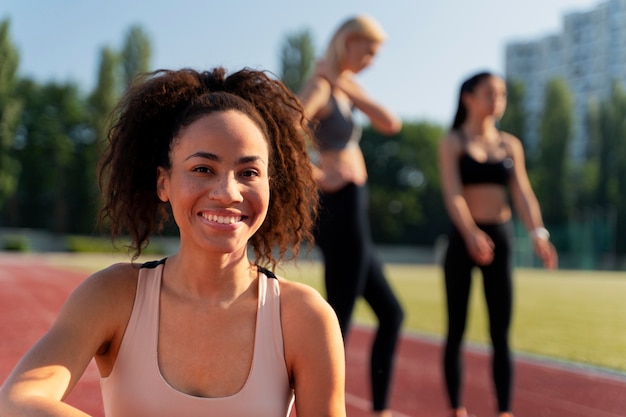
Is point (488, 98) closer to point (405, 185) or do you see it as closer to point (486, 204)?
point (486, 204)

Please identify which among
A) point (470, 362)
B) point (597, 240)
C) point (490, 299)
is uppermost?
point (490, 299)

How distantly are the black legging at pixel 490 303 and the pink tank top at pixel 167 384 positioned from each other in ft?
6.84

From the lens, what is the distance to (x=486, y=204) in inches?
139

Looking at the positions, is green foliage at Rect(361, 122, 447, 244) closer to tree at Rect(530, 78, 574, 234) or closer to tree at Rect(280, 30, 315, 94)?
tree at Rect(530, 78, 574, 234)

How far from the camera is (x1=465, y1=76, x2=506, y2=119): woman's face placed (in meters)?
3.52

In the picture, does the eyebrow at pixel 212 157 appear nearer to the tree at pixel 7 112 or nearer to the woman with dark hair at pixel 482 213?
the woman with dark hair at pixel 482 213

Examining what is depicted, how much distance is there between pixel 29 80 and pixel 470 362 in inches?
1605

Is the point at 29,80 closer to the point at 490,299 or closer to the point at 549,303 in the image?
the point at 549,303

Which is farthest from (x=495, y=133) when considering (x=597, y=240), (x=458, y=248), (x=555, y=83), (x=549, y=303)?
(x=555, y=83)

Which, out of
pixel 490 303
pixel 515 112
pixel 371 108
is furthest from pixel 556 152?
pixel 371 108

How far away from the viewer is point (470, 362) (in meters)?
5.93

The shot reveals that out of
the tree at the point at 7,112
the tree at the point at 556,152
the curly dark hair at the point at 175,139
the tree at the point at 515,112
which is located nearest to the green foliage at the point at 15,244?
the tree at the point at 7,112

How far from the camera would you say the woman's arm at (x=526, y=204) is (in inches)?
143

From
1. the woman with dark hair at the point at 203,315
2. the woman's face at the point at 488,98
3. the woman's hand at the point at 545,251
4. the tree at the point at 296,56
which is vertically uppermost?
the tree at the point at 296,56
